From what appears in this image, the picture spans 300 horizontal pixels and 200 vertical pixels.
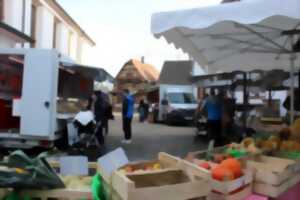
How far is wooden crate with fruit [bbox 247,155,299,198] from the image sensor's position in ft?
10.7

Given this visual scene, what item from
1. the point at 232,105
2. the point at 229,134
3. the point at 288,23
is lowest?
the point at 229,134

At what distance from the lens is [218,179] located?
2.89m

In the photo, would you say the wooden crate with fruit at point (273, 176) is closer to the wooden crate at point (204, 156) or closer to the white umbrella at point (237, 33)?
the wooden crate at point (204, 156)

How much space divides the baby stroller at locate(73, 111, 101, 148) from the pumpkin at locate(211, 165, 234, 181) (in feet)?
23.1

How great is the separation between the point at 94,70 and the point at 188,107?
42.7 feet

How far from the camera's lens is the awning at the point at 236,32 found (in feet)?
12.1

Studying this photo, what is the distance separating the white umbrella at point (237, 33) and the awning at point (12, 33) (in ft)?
30.1

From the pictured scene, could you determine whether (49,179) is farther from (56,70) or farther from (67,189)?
(56,70)

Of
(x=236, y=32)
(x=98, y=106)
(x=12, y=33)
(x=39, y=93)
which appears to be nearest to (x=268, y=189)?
(x=236, y=32)

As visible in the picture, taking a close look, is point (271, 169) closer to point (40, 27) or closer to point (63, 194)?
point (63, 194)

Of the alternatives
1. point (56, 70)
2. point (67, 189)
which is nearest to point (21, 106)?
point (56, 70)

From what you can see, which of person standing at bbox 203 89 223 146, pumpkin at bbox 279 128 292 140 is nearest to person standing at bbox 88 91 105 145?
person standing at bbox 203 89 223 146

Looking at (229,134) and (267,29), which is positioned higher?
(267,29)

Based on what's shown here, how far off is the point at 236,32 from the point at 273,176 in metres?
2.99
